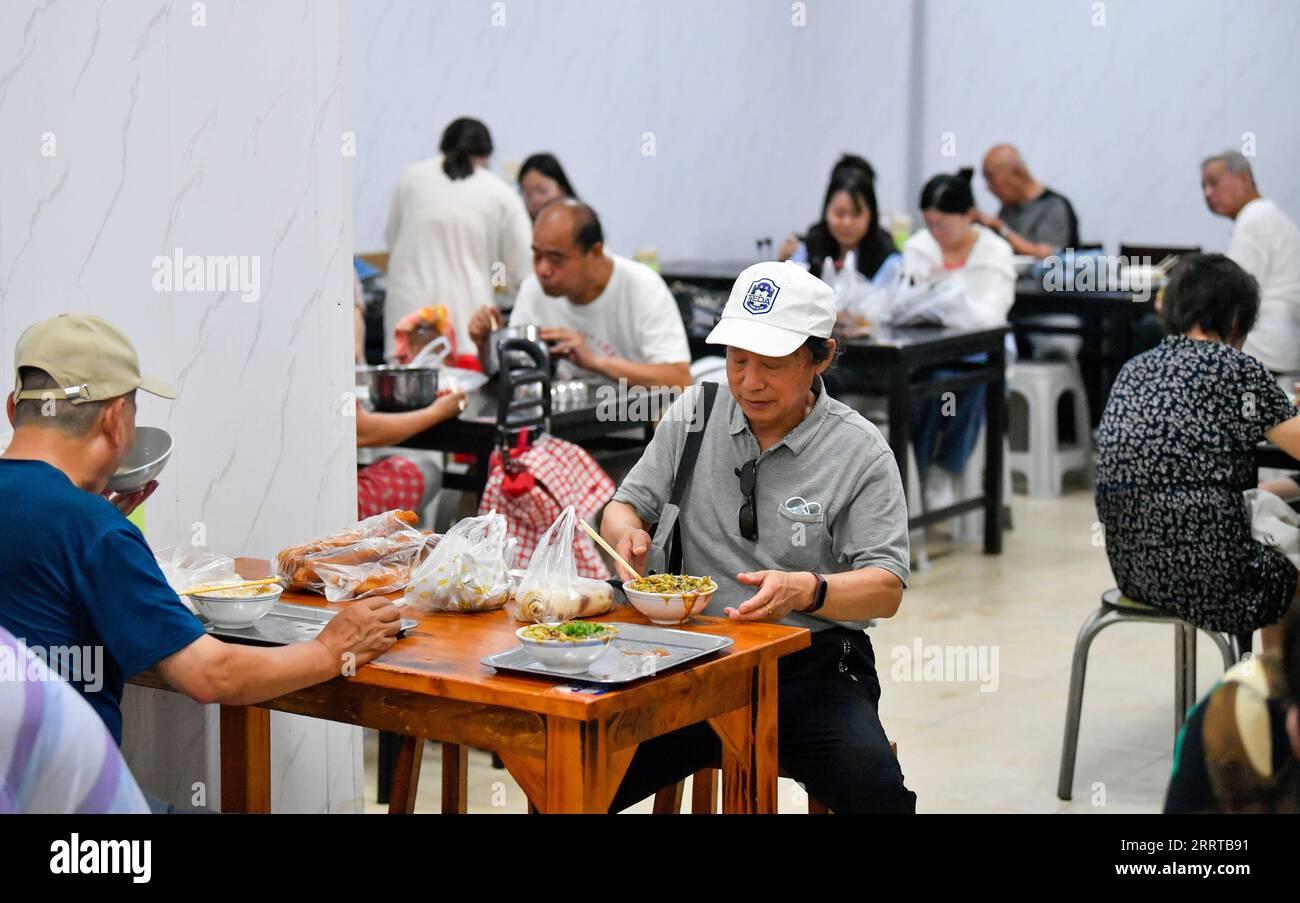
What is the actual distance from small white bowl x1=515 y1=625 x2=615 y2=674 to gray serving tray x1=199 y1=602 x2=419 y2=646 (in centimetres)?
38

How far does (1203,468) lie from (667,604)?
5.75 feet

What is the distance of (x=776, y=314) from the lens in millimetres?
3100

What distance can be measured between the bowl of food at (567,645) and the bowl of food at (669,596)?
261 millimetres

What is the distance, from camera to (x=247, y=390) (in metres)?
3.50

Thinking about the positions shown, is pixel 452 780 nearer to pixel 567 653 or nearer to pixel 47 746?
pixel 567 653

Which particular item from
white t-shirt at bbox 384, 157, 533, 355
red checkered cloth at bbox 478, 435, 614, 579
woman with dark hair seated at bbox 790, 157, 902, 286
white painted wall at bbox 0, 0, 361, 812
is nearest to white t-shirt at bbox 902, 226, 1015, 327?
woman with dark hair seated at bbox 790, 157, 902, 286

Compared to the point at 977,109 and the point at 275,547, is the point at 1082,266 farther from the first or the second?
the point at 275,547

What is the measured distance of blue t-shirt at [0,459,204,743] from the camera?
96.2 inches

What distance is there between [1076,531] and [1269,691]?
19.7 feet

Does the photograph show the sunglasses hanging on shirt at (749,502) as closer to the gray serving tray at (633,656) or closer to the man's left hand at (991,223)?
the gray serving tray at (633,656)

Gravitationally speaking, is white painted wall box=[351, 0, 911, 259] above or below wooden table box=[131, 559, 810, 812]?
above

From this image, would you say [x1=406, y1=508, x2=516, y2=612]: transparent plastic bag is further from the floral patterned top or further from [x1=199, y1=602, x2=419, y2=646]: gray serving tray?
the floral patterned top

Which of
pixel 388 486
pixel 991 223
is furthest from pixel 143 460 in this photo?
pixel 991 223

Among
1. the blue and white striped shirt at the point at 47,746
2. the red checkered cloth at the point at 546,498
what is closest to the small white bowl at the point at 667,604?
the blue and white striped shirt at the point at 47,746
